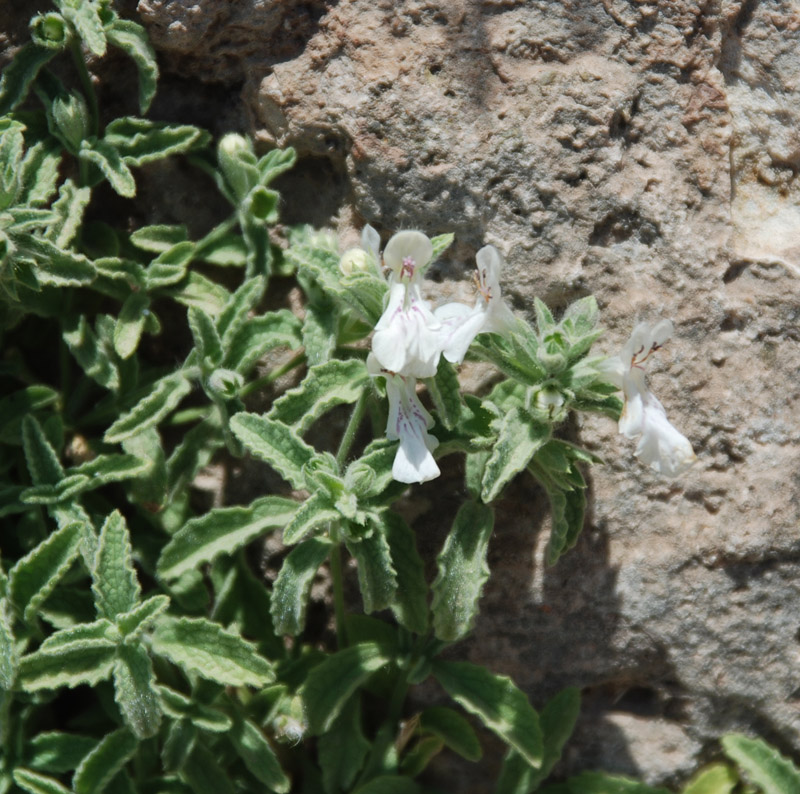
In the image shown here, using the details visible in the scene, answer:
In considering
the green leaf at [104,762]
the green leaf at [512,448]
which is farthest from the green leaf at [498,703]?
the green leaf at [104,762]

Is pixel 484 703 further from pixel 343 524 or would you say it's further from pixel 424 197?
pixel 424 197

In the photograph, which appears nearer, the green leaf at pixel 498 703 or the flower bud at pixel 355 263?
the flower bud at pixel 355 263

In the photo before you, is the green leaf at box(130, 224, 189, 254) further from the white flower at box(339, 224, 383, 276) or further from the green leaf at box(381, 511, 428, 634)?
the green leaf at box(381, 511, 428, 634)

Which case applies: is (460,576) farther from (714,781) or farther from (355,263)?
(714,781)

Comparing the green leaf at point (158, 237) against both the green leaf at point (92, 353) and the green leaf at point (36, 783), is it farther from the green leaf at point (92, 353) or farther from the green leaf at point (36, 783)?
the green leaf at point (36, 783)

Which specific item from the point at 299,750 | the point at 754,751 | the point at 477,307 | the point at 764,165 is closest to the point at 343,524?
the point at 477,307

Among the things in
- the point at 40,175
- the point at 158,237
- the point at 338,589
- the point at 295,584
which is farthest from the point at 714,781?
the point at 40,175

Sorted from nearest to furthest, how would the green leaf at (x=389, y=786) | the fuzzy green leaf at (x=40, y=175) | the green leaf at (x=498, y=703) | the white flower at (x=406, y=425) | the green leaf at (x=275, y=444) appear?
the white flower at (x=406, y=425)
the green leaf at (x=275, y=444)
the green leaf at (x=498, y=703)
the green leaf at (x=389, y=786)
the fuzzy green leaf at (x=40, y=175)
